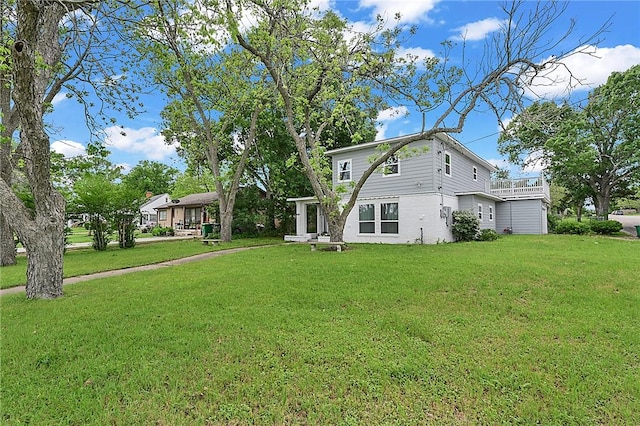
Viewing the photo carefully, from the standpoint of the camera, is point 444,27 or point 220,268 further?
point 444,27

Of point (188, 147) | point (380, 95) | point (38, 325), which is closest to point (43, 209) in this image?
point (38, 325)

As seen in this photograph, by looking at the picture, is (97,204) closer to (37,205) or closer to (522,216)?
(37,205)

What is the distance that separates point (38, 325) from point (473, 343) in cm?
595

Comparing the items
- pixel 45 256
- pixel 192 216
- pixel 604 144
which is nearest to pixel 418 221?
pixel 45 256

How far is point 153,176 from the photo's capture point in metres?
54.7

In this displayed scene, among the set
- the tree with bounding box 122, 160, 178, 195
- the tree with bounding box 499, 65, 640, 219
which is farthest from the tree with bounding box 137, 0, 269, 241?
the tree with bounding box 122, 160, 178, 195

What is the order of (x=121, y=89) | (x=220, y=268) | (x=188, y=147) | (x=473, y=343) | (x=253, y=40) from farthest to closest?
(x=188, y=147) → (x=253, y=40) → (x=220, y=268) → (x=121, y=89) → (x=473, y=343)

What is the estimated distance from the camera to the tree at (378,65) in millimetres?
9328

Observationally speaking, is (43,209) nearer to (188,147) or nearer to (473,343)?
(473,343)

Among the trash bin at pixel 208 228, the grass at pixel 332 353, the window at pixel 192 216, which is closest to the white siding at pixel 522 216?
the grass at pixel 332 353

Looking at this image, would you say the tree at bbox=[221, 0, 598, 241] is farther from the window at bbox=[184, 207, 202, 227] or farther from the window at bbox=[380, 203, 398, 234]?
the window at bbox=[184, 207, 202, 227]

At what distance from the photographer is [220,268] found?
8859 millimetres

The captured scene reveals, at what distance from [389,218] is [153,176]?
50.3 meters

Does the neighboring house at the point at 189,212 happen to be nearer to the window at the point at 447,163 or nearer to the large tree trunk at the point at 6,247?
the large tree trunk at the point at 6,247
